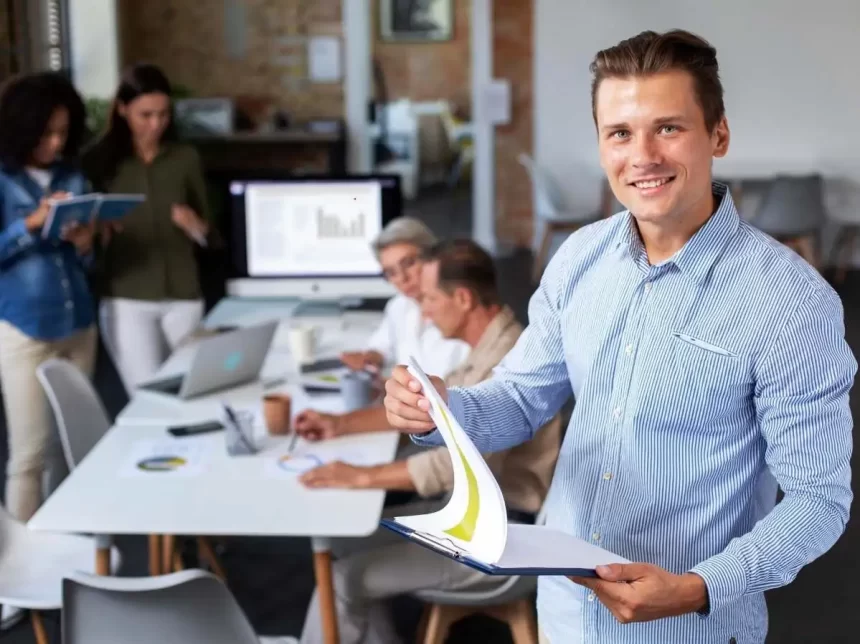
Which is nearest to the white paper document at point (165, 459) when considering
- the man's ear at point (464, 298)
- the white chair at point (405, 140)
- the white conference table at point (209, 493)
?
the white conference table at point (209, 493)

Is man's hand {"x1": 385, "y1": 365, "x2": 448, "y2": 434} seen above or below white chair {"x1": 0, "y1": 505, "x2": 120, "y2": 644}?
above

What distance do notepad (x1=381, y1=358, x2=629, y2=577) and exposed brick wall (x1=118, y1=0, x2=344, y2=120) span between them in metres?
8.21

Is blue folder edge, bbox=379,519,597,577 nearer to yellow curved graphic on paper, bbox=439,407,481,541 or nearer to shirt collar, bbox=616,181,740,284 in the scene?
yellow curved graphic on paper, bbox=439,407,481,541

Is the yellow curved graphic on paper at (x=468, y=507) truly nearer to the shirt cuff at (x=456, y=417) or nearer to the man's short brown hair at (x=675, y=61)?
the shirt cuff at (x=456, y=417)

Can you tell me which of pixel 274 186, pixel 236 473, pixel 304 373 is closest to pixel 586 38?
pixel 274 186

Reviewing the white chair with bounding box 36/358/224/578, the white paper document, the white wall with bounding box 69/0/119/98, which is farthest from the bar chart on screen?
the white wall with bounding box 69/0/119/98

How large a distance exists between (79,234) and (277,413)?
1.12m

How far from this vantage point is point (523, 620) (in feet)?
9.19

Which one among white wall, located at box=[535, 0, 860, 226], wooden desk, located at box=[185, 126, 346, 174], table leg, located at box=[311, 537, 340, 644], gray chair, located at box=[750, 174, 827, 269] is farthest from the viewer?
wooden desk, located at box=[185, 126, 346, 174]

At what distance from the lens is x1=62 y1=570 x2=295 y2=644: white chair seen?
198 cm

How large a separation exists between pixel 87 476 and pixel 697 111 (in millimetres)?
1893

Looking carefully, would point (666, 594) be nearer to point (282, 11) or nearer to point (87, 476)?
point (87, 476)

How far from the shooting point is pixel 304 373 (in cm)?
372

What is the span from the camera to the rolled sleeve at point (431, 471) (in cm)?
275
